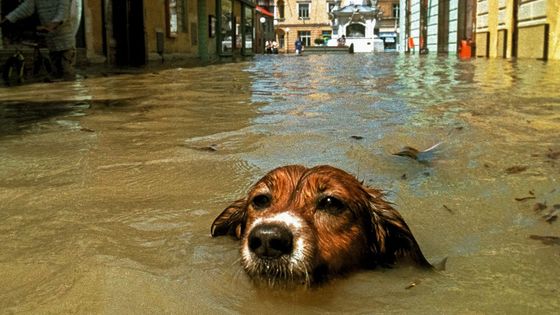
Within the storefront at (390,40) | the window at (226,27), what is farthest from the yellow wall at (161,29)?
the storefront at (390,40)

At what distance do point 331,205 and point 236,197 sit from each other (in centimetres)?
108

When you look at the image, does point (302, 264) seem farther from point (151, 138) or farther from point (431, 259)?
point (151, 138)

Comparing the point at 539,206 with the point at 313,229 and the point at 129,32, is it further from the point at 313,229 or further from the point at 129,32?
the point at 129,32

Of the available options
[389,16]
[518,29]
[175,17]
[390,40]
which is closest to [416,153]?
[518,29]

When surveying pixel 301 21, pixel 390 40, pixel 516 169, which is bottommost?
pixel 516 169

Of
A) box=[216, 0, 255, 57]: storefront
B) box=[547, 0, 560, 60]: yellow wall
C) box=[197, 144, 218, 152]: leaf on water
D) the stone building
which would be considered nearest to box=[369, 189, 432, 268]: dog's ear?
box=[197, 144, 218, 152]: leaf on water

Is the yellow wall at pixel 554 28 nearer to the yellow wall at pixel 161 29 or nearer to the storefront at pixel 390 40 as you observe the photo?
the yellow wall at pixel 161 29

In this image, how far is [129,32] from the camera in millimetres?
20766

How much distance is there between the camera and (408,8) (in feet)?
151

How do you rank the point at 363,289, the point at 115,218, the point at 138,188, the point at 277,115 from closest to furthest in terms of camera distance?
the point at 363,289
the point at 115,218
the point at 138,188
the point at 277,115

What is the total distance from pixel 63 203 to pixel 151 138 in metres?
1.97

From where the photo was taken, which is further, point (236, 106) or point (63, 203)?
point (236, 106)

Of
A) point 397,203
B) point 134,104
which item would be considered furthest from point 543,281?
point 134,104

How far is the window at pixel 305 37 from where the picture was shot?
83.9m
